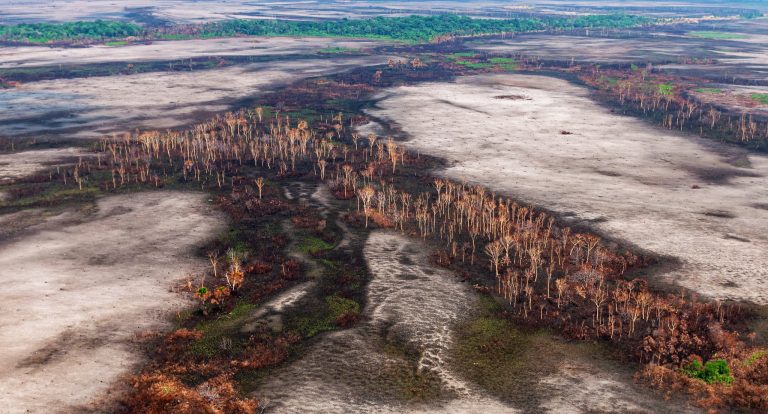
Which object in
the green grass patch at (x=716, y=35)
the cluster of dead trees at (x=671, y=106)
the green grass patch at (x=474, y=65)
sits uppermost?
the green grass patch at (x=716, y=35)

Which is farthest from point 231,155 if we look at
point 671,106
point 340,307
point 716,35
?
Result: point 716,35

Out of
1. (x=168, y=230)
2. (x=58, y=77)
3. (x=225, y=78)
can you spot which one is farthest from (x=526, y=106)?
(x=58, y=77)

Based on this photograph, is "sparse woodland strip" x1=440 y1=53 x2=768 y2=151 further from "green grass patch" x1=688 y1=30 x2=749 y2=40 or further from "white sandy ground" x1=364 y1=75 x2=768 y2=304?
"green grass patch" x1=688 y1=30 x2=749 y2=40

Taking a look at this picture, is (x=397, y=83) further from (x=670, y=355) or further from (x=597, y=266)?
(x=670, y=355)

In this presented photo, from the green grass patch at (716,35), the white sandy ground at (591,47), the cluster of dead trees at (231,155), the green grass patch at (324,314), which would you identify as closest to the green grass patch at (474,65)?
the white sandy ground at (591,47)

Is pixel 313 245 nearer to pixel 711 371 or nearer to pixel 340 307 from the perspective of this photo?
pixel 340 307

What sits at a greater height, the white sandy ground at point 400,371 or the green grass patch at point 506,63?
the green grass patch at point 506,63

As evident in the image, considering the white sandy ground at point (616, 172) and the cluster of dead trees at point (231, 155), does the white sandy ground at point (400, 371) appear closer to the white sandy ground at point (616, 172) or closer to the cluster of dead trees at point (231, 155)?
the white sandy ground at point (616, 172)
